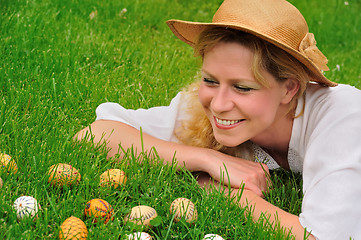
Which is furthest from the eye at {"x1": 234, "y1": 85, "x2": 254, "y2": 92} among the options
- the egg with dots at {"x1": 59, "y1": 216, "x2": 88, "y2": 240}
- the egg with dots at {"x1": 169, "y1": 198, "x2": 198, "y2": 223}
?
the egg with dots at {"x1": 59, "y1": 216, "x2": 88, "y2": 240}

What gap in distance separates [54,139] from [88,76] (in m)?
1.20

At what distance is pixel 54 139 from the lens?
262 cm

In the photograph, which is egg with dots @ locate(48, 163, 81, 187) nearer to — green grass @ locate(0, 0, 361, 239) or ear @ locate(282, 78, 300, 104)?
green grass @ locate(0, 0, 361, 239)

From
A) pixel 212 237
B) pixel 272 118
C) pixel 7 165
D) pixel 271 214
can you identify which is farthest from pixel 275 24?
pixel 7 165

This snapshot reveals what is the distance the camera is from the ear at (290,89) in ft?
8.08

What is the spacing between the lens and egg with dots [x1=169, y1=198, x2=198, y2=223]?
209 cm

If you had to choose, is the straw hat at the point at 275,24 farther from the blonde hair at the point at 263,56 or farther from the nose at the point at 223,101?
Result: the nose at the point at 223,101

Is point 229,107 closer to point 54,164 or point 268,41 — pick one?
point 268,41

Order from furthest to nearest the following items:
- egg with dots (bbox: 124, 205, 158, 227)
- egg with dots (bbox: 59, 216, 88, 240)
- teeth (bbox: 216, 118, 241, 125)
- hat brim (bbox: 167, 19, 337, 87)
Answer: teeth (bbox: 216, 118, 241, 125)
hat brim (bbox: 167, 19, 337, 87)
egg with dots (bbox: 124, 205, 158, 227)
egg with dots (bbox: 59, 216, 88, 240)

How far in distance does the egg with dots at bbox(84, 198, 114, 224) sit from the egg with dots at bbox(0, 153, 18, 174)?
433mm

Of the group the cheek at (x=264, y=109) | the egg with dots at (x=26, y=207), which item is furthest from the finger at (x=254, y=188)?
the egg with dots at (x=26, y=207)

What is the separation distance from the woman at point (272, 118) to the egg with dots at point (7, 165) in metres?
0.52

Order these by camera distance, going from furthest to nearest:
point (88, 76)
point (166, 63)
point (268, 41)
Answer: point (166, 63), point (88, 76), point (268, 41)

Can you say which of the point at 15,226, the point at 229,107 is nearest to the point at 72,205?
the point at 15,226
